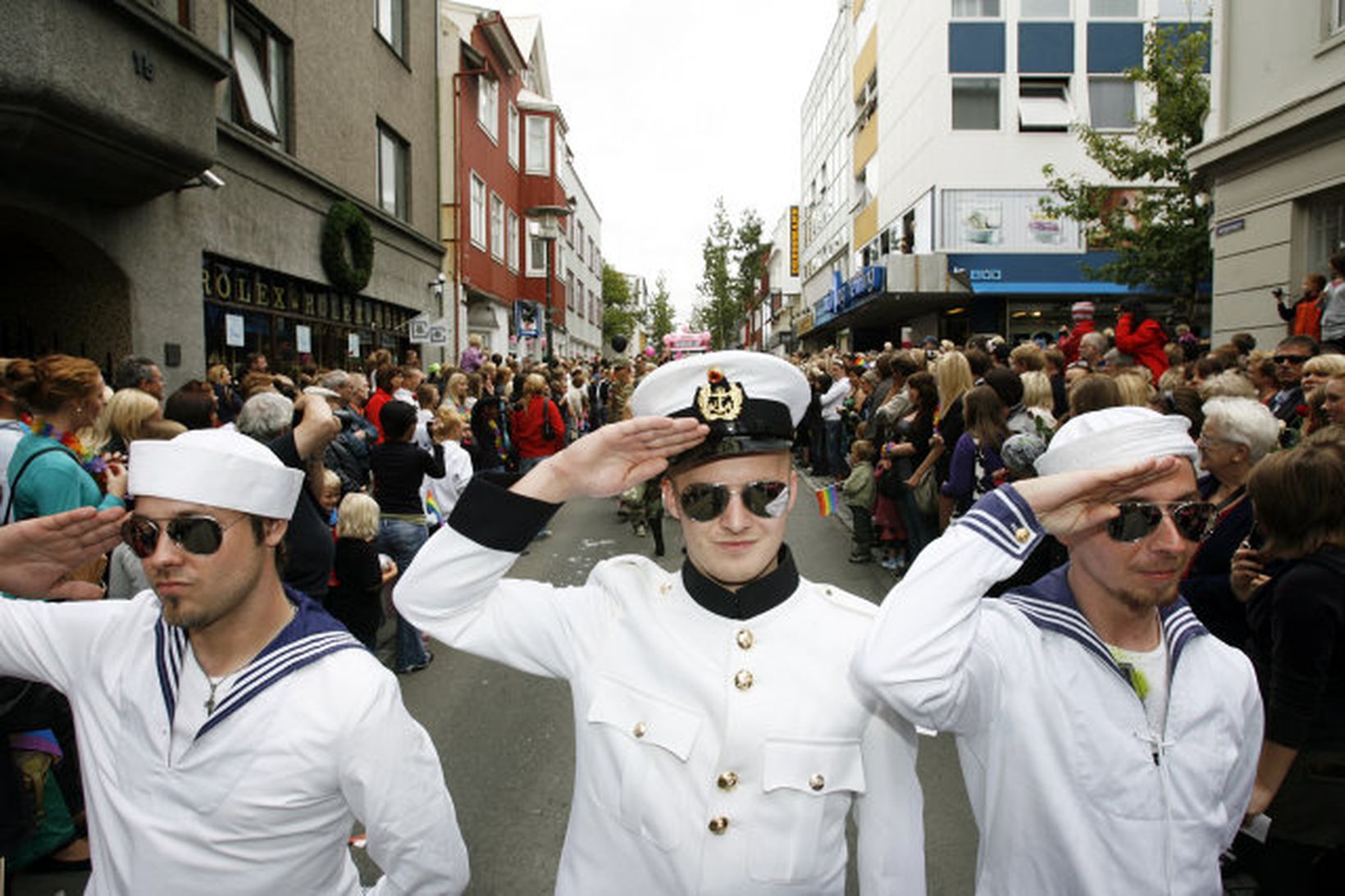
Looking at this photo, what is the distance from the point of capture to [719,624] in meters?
2.03

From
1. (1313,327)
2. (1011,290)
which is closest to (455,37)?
(1011,290)

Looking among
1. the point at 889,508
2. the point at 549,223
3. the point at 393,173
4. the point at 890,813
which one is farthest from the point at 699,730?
the point at 549,223

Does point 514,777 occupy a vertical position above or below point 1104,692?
below

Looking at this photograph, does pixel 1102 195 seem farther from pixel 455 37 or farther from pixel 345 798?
pixel 345 798

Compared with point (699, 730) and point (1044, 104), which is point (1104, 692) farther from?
point (1044, 104)

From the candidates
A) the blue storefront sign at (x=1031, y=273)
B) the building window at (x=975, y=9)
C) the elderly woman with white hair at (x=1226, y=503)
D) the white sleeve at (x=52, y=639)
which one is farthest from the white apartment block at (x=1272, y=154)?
the building window at (x=975, y=9)

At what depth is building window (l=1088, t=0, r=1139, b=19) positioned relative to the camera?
28.8 meters

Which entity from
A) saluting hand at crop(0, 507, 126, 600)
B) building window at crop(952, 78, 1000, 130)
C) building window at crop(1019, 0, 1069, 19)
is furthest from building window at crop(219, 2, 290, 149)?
building window at crop(1019, 0, 1069, 19)

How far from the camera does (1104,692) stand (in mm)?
2043

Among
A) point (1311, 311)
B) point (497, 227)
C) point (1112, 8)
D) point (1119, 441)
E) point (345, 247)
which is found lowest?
point (1119, 441)

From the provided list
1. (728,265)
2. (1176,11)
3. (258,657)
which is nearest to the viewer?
(258,657)

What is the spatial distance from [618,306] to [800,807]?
99.4 meters

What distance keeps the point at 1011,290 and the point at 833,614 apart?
29.1 metres

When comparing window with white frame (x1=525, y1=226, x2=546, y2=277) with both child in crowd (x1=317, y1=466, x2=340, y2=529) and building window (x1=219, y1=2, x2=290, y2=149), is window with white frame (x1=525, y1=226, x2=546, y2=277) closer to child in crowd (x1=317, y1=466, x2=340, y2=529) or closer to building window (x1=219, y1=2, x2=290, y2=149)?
building window (x1=219, y1=2, x2=290, y2=149)
